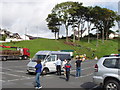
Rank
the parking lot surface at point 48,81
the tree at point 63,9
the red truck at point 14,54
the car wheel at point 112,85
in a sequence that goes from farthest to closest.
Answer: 1. the tree at point 63,9
2. the red truck at point 14,54
3. the parking lot surface at point 48,81
4. the car wheel at point 112,85

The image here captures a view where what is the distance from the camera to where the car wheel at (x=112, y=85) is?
7.75 m

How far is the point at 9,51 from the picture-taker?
36.5 meters

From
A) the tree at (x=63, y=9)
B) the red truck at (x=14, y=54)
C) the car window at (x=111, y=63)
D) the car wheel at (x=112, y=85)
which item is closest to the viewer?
the car wheel at (x=112, y=85)

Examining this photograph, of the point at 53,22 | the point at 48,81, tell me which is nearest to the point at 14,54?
the point at 48,81

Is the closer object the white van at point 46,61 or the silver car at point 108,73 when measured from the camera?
the silver car at point 108,73

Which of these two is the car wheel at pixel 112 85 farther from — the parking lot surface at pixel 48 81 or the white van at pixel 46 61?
the white van at pixel 46 61

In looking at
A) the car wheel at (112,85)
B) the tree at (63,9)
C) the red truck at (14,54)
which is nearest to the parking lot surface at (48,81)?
the car wheel at (112,85)

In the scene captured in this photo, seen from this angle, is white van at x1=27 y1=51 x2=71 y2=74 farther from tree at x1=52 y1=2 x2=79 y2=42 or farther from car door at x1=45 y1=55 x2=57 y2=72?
tree at x1=52 y1=2 x2=79 y2=42

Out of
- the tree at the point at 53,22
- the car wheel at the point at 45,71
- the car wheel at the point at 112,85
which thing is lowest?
the car wheel at the point at 45,71

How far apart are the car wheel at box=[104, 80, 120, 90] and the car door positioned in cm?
845

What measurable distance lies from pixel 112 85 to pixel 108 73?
584 millimetres

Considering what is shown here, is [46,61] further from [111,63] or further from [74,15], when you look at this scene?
[74,15]

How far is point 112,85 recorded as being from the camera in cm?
790

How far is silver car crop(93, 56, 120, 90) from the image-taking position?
783 cm
